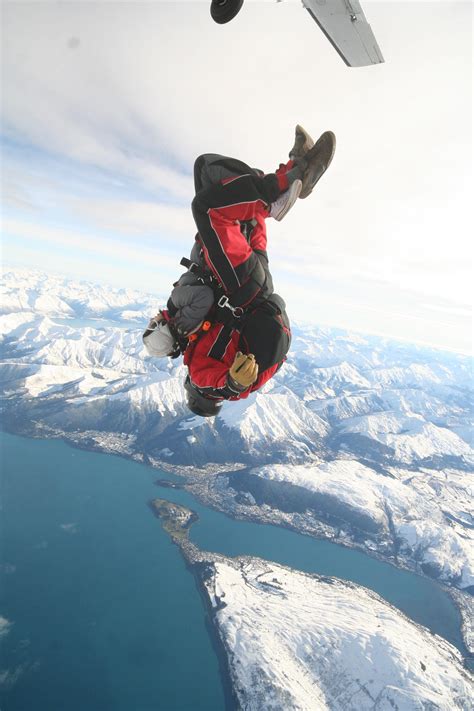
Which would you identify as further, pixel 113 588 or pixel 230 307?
pixel 113 588

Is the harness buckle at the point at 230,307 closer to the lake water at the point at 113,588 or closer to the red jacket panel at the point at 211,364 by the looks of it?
the red jacket panel at the point at 211,364

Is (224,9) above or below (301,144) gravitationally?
above

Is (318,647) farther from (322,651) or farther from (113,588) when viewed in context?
Result: (113,588)

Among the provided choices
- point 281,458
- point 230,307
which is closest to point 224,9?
point 230,307

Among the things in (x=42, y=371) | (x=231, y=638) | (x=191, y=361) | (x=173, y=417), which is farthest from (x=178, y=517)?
(x=42, y=371)

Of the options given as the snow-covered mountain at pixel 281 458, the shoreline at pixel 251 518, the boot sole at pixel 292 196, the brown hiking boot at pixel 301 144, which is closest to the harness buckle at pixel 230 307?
the boot sole at pixel 292 196

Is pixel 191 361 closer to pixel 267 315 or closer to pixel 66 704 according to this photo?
pixel 267 315

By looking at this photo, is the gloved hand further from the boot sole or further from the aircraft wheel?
the aircraft wheel

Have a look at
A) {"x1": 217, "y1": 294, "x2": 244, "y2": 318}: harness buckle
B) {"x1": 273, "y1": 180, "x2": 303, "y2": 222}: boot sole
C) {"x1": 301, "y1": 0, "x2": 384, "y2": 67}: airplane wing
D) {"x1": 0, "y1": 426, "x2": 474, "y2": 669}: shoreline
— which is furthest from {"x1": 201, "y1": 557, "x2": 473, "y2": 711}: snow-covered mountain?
{"x1": 301, "y1": 0, "x2": 384, "y2": 67}: airplane wing
